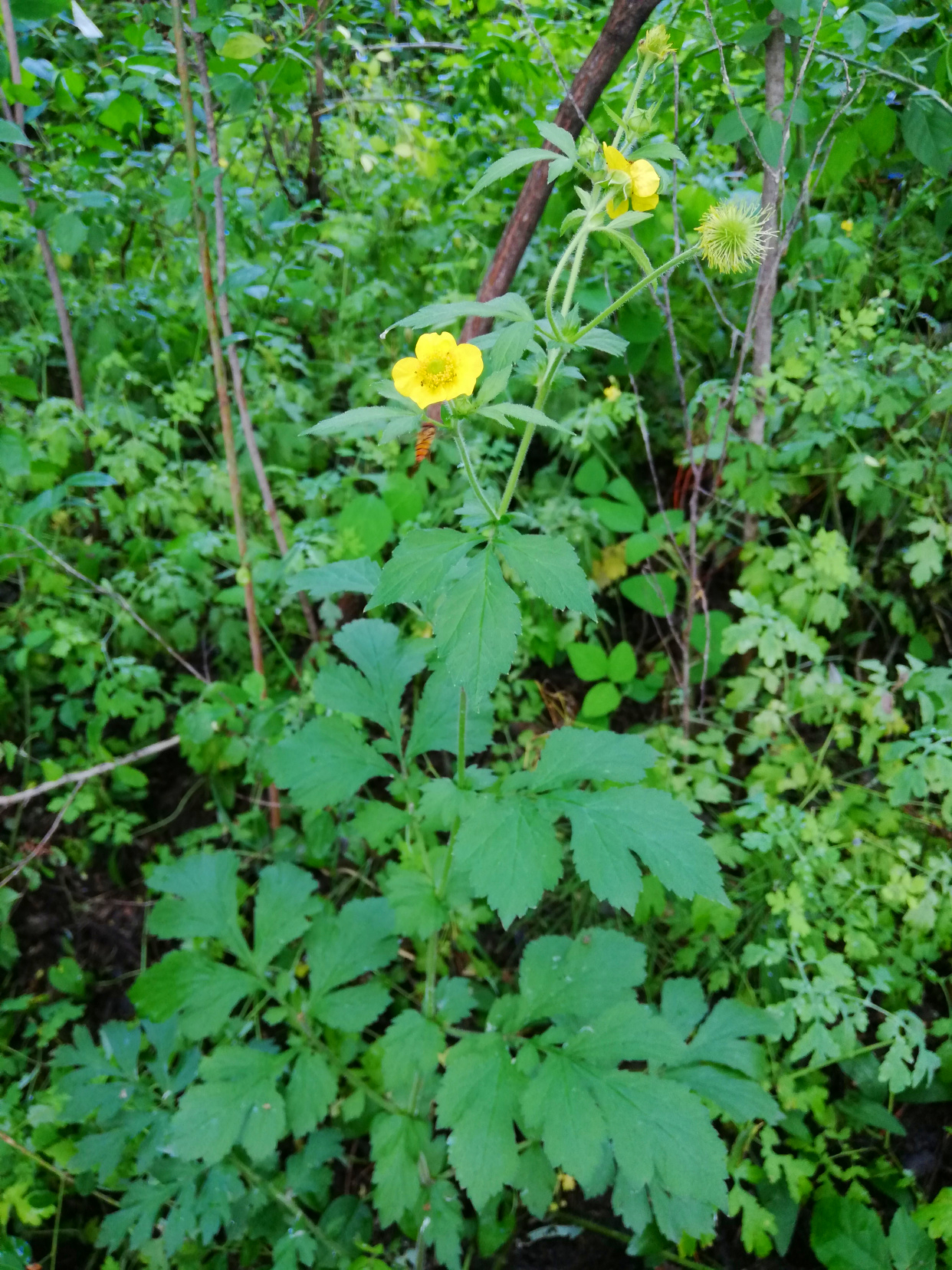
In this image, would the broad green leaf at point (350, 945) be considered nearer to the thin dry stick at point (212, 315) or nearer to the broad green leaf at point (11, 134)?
the thin dry stick at point (212, 315)

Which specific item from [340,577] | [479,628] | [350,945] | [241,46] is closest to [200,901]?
[350,945]

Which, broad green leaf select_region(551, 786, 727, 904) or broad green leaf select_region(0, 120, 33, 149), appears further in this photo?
broad green leaf select_region(0, 120, 33, 149)

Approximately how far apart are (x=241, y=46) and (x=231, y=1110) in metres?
2.18

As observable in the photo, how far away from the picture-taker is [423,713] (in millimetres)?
1510

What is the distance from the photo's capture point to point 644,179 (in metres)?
0.98

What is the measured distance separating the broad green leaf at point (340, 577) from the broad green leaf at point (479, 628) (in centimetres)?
39

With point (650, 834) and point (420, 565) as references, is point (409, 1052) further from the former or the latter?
point (420, 565)

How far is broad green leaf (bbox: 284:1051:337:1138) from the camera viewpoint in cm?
138

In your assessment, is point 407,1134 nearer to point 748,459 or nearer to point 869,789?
point 869,789

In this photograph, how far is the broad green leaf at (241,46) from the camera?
5.39ft

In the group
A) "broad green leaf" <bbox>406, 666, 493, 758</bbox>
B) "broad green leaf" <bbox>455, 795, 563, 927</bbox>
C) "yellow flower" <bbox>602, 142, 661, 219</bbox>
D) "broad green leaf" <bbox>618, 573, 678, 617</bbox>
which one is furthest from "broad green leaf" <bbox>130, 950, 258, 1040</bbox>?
"yellow flower" <bbox>602, 142, 661, 219</bbox>

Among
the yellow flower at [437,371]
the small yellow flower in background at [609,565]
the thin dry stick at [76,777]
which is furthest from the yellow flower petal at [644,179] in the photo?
the thin dry stick at [76,777]

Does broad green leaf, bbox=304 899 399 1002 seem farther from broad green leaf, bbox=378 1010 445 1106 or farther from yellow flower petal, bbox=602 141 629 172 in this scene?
yellow flower petal, bbox=602 141 629 172

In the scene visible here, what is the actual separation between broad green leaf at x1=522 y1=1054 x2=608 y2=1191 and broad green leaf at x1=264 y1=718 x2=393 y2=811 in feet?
1.93
